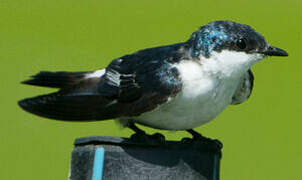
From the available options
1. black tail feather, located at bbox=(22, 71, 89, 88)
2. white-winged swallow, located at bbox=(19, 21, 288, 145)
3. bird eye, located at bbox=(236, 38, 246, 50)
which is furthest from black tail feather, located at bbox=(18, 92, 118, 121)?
bird eye, located at bbox=(236, 38, 246, 50)

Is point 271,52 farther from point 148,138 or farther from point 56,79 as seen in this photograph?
point 56,79

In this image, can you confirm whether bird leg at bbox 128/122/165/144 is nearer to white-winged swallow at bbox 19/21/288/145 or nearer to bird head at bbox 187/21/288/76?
white-winged swallow at bbox 19/21/288/145

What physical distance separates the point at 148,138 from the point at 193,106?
0.17 meters

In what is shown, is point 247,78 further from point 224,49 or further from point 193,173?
point 193,173

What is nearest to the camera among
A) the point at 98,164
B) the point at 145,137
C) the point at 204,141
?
the point at 98,164

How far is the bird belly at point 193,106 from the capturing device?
145 cm

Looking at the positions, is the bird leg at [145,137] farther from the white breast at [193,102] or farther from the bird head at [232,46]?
the bird head at [232,46]

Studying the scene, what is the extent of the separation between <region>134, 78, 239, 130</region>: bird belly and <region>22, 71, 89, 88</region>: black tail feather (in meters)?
0.25

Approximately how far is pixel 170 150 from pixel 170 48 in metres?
0.39

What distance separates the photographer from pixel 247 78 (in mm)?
1677

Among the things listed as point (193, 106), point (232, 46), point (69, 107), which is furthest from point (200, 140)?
point (69, 107)

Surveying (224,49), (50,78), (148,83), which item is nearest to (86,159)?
(148,83)

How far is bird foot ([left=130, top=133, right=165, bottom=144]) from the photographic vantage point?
1.34 metres

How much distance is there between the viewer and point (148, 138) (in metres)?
1.43
